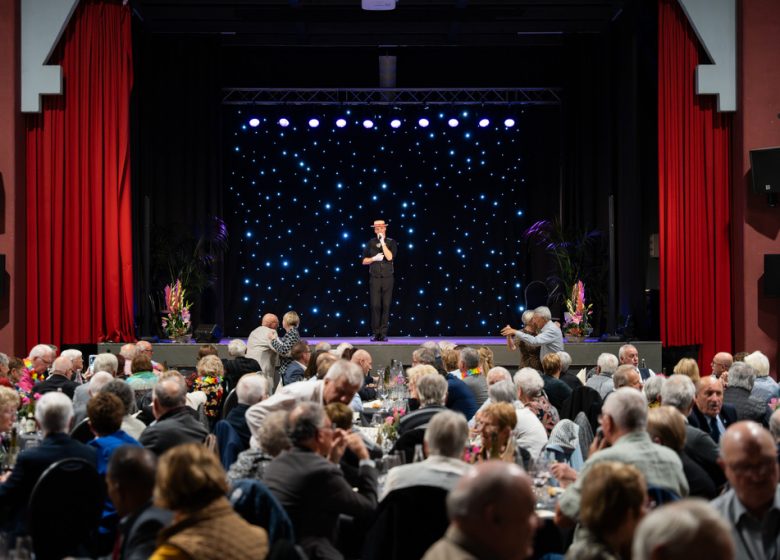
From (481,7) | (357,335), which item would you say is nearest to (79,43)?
(481,7)

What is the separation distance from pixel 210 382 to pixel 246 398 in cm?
194

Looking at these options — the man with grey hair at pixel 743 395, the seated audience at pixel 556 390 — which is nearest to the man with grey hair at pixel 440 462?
the man with grey hair at pixel 743 395

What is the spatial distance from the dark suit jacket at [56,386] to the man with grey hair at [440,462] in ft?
13.1

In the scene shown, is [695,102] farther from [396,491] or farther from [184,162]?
[396,491]

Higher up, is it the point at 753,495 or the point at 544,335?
the point at 544,335

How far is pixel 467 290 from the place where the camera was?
1714 centimetres

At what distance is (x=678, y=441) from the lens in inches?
171

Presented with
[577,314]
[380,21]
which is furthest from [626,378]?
[380,21]

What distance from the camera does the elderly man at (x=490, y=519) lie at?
94.1 inches

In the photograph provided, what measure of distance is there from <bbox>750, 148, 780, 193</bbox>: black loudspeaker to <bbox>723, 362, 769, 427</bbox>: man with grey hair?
17.4ft

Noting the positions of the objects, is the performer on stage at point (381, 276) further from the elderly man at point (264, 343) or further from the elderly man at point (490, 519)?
the elderly man at point (490, 519)

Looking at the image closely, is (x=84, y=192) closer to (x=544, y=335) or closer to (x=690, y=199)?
(x=544, y=335)

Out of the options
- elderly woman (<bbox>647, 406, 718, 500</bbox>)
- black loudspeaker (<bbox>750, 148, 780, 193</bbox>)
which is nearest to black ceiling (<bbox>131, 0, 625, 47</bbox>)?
black loudspeaker (<bbox>750, 148, 780, 193</bbox>)

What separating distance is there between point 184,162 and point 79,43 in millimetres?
3415
